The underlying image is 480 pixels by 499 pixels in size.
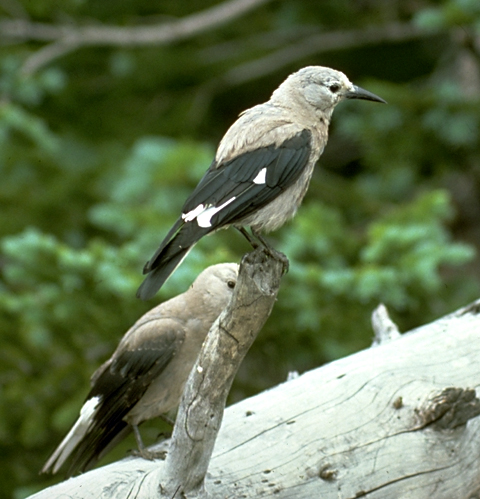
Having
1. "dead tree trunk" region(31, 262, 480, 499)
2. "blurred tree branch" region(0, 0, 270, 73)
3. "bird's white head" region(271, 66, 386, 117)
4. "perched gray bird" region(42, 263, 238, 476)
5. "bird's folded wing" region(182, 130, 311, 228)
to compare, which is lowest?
"dead tree trunk" region(31, 262, 480, 499)

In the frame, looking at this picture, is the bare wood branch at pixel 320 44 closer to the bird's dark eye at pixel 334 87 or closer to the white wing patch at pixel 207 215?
the bird's dark eye at pixel 334 87

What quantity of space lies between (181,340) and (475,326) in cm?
120

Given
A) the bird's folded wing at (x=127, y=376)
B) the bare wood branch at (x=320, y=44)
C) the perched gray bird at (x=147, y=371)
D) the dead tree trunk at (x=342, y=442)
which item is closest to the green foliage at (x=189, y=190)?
the bare wood branch at (x=320, y=44)

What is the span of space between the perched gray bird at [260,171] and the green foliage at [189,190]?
0.96 m

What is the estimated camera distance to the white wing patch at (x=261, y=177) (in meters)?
2.57

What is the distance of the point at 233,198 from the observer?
2.51 meters

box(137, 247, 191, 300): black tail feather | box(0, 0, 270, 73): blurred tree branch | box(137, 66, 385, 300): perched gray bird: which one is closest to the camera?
box(137, 247, 191, 300): black tail feather

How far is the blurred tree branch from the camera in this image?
18.9 feet

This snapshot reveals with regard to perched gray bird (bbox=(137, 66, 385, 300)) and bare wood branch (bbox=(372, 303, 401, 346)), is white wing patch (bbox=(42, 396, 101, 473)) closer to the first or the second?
perched gray bird (bbox=(137, 66, 385, 300))

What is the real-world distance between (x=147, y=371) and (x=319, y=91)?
4.19ft

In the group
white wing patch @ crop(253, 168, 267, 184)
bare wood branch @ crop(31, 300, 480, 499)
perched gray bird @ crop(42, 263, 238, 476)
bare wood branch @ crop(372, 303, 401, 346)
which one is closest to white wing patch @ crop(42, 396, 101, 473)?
perched gray bird @ crop(42, 263, 238, 476)

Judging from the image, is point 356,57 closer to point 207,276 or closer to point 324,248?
point 324,248

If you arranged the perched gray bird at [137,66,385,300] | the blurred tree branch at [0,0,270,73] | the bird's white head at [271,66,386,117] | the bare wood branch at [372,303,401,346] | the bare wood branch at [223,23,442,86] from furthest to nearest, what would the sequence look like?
the bare wood branch at [223,23,442,86] < the blurred tree branch at [0,0,270,73] < the bare wood branch at [372,303,401,346] < the bird's white head at [271,66,386,117] < the perched gray bird at [137,66,385,300]

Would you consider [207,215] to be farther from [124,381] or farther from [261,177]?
[124,381]
